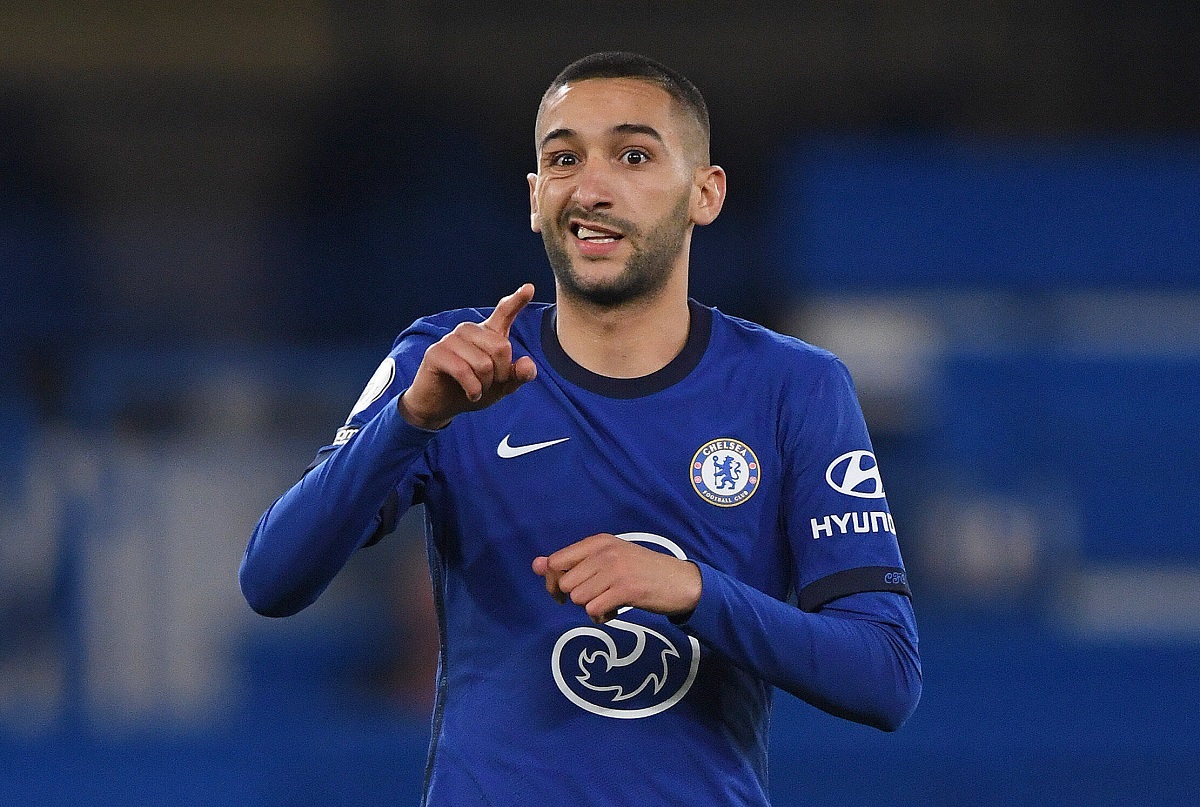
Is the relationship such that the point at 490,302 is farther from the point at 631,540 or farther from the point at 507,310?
the point at 507,310

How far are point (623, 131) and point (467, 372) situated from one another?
51 cm

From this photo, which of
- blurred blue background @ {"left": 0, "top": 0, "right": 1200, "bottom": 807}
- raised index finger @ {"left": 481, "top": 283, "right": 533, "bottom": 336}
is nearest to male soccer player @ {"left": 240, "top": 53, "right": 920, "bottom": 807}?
raised index finger @ {"left": 481, "top": 283, "right": 533, "bottom": 336}

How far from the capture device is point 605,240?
184 centimetres

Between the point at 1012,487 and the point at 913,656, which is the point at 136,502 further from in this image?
the point at 913,656

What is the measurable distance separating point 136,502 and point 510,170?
226cm

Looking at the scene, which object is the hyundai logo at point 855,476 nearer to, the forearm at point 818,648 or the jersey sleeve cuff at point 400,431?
the forearm at point 818,648

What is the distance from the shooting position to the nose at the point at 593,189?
1.80 metres

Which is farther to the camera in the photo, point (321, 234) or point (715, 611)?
point (321, 234)

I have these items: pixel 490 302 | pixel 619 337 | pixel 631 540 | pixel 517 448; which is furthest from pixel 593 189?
pixel 490 302

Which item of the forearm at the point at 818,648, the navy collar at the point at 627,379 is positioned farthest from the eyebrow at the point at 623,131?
the forearm at the point at 818,648

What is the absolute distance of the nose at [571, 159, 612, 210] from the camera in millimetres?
1804

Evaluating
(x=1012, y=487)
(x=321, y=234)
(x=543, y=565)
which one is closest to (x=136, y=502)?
(x=321, y=234)

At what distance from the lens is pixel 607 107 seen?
1876 millimetres

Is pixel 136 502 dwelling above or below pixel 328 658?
above
